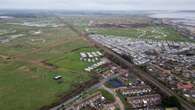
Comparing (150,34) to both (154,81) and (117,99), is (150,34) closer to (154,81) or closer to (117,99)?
(154,81)

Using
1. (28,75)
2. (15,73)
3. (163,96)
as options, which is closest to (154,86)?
(163,96)

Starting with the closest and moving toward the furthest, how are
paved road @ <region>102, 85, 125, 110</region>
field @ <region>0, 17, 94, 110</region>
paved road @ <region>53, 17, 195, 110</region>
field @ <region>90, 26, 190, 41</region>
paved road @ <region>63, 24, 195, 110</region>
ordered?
1. paved road @ <region>102, 85, 125, 110</region>
2. paved road @ <region>63, 24, 195, 110</region>
3. paved road @ <region>53, 17, 195, 110</region>
4. field @ <region>0, 17, 94, 110</region>
5. field @ <region>90, 26, 190, 41</region>

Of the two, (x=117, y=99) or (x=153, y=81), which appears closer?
(x=117, y=99)

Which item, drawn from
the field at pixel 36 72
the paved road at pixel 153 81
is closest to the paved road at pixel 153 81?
the paved road at pixel 153 81

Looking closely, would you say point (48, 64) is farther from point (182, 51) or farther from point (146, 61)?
point (182, 51)

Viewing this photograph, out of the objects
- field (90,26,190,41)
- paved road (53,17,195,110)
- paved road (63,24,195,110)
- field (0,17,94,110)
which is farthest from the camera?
field (90,26,190,41)

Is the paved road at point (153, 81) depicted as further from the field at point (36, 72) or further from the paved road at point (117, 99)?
the field at point (36, 72)

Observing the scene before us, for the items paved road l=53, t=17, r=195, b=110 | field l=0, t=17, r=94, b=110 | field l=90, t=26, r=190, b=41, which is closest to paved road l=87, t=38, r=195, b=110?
paved road l=53, t=17, r=195, b=110

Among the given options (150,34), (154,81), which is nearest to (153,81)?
(154,81)

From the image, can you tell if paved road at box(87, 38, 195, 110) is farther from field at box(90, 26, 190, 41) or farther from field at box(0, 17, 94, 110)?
field at box(90, 26, 190, 41)
